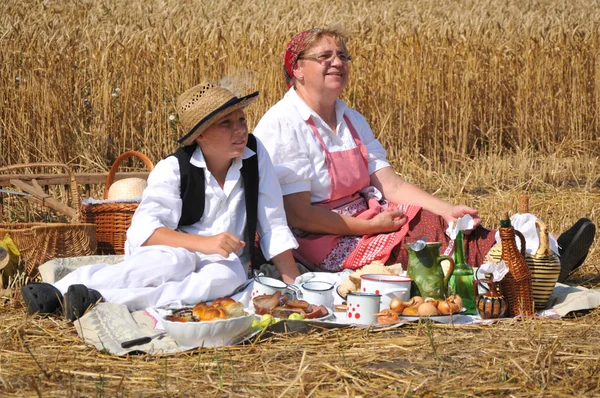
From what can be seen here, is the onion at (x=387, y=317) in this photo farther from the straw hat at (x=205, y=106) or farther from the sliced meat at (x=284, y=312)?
the straw hat at (x=205, y=106)

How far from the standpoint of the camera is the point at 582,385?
10.1 feet

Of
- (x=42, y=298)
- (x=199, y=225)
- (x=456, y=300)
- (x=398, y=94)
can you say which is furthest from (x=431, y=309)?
(x=398, y=94)

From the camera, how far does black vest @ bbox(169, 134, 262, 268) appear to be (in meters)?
4.54

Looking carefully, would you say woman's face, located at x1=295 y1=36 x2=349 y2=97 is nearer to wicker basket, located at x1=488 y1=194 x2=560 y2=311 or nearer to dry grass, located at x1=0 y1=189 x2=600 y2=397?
wicker basket, located at x1=488 y1=194 x2=560 y2=311

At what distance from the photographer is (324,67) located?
500cm

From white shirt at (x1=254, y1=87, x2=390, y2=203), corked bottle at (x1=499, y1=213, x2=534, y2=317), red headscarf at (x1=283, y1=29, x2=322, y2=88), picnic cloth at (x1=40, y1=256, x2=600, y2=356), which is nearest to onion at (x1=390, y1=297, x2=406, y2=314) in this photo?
picnic cloth at (x1=40, y1=256, x2=600, y2=356)

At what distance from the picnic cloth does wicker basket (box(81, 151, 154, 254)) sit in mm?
1048

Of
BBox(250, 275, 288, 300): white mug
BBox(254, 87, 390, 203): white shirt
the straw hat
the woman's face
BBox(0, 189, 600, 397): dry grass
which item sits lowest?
BBox(0, 189, 600, 397): dry grass

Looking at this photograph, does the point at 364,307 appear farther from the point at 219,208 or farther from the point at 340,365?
the point at 219,208

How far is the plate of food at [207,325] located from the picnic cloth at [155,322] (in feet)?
0.21

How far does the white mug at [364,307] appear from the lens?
398 cm

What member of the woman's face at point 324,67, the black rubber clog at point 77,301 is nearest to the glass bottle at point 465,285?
the woman's face at point 324,67

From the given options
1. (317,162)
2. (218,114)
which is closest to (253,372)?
(218,114)

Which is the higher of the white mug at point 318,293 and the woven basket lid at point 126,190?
the woven basket lid at point 126,190
